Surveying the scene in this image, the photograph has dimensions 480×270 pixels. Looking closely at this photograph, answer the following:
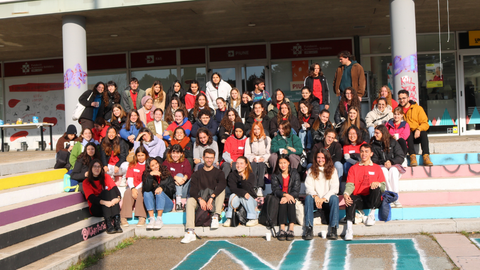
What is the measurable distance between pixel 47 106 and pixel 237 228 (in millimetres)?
11318

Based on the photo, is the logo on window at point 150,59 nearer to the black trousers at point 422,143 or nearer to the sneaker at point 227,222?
the sneaker at point 227,222

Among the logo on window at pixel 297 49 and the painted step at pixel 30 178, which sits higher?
the logo on window at pixel 297 49

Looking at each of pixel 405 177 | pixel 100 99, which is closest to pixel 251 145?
pixel 405 177

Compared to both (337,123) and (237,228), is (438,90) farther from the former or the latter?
(237,228)

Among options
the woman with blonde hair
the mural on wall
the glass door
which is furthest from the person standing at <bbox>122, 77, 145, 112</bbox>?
the glass door

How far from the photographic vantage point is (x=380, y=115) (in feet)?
26.1

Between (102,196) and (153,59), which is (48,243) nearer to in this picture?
(102,196)

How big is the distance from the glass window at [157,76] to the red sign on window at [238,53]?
1.49m

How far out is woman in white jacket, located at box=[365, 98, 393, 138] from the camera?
789 centimetres

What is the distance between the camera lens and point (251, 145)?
7.66 metres

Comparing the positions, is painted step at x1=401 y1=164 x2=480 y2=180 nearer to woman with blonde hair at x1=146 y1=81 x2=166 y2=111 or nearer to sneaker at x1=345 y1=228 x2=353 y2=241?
sneaker at x1=345 y1=228 x2=353 y2=241

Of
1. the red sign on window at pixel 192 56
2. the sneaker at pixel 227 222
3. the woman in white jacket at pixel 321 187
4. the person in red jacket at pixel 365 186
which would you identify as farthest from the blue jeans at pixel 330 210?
the red sign on window at pixel 192 56

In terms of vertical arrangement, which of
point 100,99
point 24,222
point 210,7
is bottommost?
point 24,222

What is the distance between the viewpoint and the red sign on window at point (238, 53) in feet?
45.1
